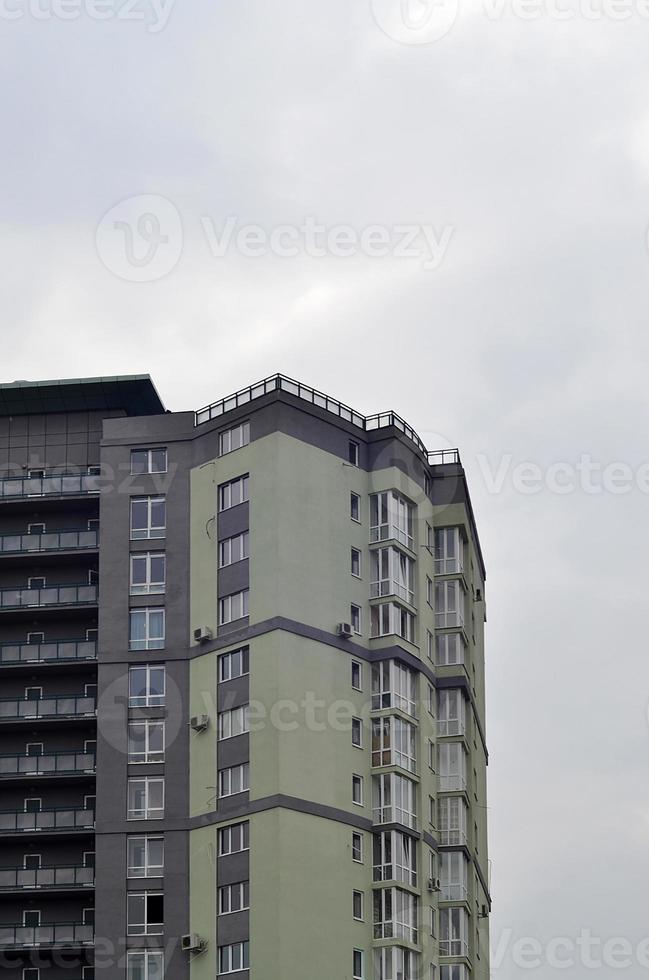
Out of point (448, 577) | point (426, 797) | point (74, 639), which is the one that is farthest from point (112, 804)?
point (448, 577)

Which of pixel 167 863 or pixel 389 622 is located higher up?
pixel 389 622

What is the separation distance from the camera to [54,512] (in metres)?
98.5

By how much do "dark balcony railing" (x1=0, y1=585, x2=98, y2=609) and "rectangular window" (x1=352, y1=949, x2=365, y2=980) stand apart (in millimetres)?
22468

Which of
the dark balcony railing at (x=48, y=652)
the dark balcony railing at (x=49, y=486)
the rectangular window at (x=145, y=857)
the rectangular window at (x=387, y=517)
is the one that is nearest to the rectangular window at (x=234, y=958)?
the rectangular window at (x=145, y=857)

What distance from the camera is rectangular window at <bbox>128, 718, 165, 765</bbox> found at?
90312mm

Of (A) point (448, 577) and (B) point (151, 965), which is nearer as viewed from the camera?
(B) point (151, 965)

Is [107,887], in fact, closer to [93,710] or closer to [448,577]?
[93,710]

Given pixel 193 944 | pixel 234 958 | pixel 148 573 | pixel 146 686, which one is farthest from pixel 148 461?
pixel 234 958

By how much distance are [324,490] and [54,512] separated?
15350mm

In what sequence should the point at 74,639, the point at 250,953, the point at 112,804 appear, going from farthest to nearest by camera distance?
the point at 74,639, the point at 112,804, the point at 250,953

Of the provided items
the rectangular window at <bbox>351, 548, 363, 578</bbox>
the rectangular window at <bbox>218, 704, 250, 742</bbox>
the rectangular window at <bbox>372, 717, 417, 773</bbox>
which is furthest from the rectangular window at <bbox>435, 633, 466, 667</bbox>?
the rectangular window at <bbox>218, 704, 250, 742</bbox>

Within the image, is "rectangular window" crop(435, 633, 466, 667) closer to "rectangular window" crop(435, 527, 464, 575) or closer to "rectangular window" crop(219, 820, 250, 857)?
"rectangular window" crop(435, 527, 464, 575)

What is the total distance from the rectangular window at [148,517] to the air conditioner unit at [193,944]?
2055 centimetres

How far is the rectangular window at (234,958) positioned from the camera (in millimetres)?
84062
